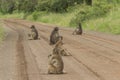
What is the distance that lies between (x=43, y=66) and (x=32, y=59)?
2167 millimetres

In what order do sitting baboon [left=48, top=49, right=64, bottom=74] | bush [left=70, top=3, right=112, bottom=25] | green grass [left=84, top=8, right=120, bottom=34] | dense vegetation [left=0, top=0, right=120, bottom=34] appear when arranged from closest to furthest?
sitting baboon [left=48, top=49, right=64, bottom=74] < green grass [left=84, top=8, right=120, bottom=34] < dense vegetation [left=0, top=0, right=120, bottom=34] < bush [left=70, top=3, right=112, bottom=25]

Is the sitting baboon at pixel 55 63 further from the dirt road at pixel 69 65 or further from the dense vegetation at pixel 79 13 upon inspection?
the dense vegetation at pixel 79 13

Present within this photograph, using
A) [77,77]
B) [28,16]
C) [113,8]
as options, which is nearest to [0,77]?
[77,77]

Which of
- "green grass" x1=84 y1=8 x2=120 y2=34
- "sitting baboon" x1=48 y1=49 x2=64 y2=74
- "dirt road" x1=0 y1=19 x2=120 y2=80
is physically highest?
"sitting baboon" x1=48 y1=49 x2=64 y2=74

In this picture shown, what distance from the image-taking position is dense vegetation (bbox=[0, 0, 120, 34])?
132 ft

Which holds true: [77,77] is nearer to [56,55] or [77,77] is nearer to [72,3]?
[56,55]

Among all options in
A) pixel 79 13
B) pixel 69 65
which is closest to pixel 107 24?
pixel 79 13

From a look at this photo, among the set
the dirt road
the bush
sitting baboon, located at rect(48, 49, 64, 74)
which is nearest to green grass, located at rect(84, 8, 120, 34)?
the bush

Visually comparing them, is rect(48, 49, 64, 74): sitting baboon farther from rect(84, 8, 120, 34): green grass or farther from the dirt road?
rect(84, 8, 120, 34): green grass

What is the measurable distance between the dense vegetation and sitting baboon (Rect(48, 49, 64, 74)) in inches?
844

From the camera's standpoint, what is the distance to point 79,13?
48.5 meters

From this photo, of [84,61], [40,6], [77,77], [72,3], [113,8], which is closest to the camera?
[77,77]

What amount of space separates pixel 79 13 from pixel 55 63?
3531cm

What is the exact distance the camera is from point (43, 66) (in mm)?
16031
